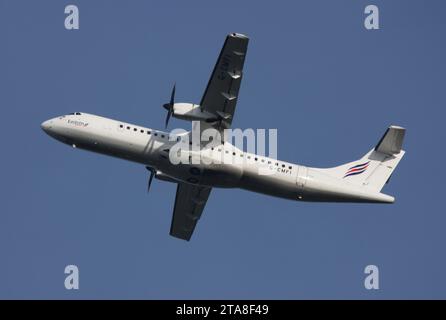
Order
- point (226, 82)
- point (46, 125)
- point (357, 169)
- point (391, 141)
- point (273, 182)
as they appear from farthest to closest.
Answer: point (357, 169), point (391, 141), point (46, 125), point (273, 182), point (226, 82)

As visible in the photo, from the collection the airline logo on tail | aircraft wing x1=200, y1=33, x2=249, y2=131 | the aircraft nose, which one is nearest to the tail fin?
the airline logo on tail

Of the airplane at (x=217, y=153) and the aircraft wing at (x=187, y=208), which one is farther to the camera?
the aircraft wing at (x=187, y=208)

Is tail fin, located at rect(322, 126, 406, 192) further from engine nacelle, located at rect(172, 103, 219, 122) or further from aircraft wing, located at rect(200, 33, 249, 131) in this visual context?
engine nacelle, located at rect(172, 103, 219, 122)

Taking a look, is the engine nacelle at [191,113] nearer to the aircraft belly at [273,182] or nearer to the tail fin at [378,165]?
the aircraft belly at [273,182]

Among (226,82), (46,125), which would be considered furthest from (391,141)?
(46,125)

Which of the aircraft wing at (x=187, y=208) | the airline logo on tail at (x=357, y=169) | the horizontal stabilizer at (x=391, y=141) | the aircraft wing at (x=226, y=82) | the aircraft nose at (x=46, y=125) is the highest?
the aircraft wing at (x=226, y=82)

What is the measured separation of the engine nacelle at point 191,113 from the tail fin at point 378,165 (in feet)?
22.3

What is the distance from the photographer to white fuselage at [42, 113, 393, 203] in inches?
1481

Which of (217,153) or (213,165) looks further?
(217,153)

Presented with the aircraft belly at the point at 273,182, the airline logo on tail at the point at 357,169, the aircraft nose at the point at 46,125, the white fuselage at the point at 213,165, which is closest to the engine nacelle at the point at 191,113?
the white fuselage at the point at 213,165

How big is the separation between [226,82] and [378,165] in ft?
30.9

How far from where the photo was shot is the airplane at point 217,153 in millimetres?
37531

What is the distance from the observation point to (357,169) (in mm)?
39625

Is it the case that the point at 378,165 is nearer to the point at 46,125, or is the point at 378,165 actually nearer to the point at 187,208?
the point at 187,208
